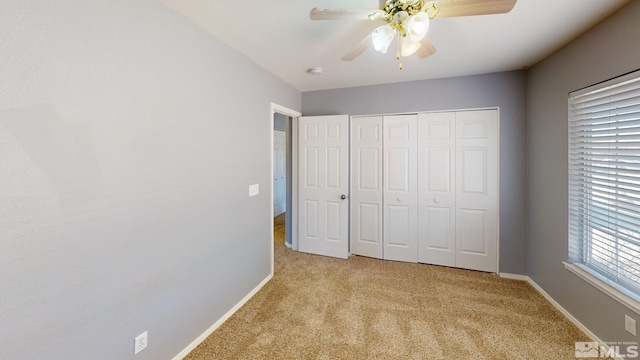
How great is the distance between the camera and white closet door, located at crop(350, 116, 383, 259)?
339 cm

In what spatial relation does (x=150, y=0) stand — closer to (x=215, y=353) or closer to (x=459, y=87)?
(x=215, y=353)

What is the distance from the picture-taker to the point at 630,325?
1.56 m

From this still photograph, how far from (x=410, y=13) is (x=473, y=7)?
323mm

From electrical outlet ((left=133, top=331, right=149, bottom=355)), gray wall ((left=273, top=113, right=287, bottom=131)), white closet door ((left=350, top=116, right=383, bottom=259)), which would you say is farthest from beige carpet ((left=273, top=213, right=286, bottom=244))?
electrical outlet ((left=133, top=331, right=149, bottom=355))

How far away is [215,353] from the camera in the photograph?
1.76m

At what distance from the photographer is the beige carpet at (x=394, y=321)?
1.78 m

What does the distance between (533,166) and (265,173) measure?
297 cm

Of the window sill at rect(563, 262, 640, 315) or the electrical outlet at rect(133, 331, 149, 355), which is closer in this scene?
the electrical outlet at rect(133, 331, 149, 355)

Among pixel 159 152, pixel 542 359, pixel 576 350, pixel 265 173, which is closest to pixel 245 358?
pixel 159 152

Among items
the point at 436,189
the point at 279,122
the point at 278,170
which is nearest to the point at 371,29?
the point at 436,189

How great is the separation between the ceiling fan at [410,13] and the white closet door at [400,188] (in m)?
1.80

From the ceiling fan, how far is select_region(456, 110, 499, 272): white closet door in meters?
1.96

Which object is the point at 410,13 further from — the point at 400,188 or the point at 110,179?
the point at 400,188

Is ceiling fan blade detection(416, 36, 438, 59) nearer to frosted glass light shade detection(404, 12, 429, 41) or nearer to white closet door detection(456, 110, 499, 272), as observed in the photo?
frosted glass light shade detection(404, 12, 429, 41)
